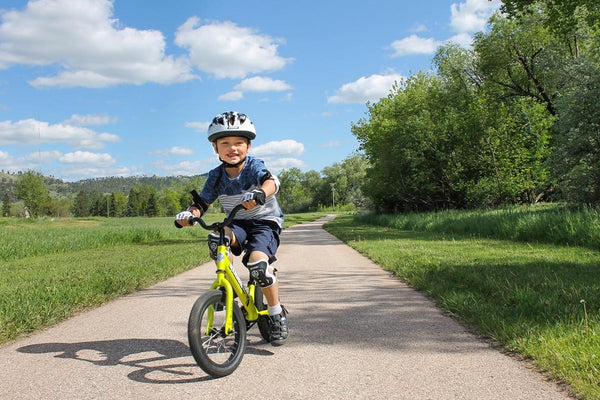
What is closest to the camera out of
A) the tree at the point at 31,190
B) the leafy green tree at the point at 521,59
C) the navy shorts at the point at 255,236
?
the navy shorts at the point at 255,236

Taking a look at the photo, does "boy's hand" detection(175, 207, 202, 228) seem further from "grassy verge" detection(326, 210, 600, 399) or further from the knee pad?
"grassy verge" detection(326, 210, 600, 399)

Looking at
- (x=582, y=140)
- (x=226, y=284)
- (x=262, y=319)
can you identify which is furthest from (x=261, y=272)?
(x=582, y=140)

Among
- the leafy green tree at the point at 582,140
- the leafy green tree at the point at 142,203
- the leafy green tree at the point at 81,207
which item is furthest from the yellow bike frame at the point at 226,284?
the leafy green tree at the point at 81,207

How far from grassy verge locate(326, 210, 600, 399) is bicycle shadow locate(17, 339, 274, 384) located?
2132 millimetres

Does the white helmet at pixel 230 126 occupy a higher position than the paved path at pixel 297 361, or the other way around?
the white helmet at pixel 230 126

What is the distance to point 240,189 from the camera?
12.4ft

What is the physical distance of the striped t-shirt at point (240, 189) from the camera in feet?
12.4

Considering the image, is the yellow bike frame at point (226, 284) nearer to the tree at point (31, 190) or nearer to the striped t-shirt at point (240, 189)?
→ the striped t-shirt at point (240, 189)

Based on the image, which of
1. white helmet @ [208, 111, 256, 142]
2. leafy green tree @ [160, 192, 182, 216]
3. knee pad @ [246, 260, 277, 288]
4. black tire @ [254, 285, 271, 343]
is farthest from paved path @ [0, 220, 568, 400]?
leafy green tree @ [160, 192, 182, 216]

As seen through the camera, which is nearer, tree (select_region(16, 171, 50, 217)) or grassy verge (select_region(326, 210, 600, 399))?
grassy verge (select_region(326, 210, 600, 399))

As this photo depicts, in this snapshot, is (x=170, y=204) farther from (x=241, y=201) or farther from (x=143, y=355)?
(x=241, y=201)

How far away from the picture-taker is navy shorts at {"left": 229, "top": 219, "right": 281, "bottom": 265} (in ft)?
11.9

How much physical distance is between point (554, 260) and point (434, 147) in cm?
2080

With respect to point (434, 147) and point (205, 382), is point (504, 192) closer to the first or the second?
point (434, 147)
